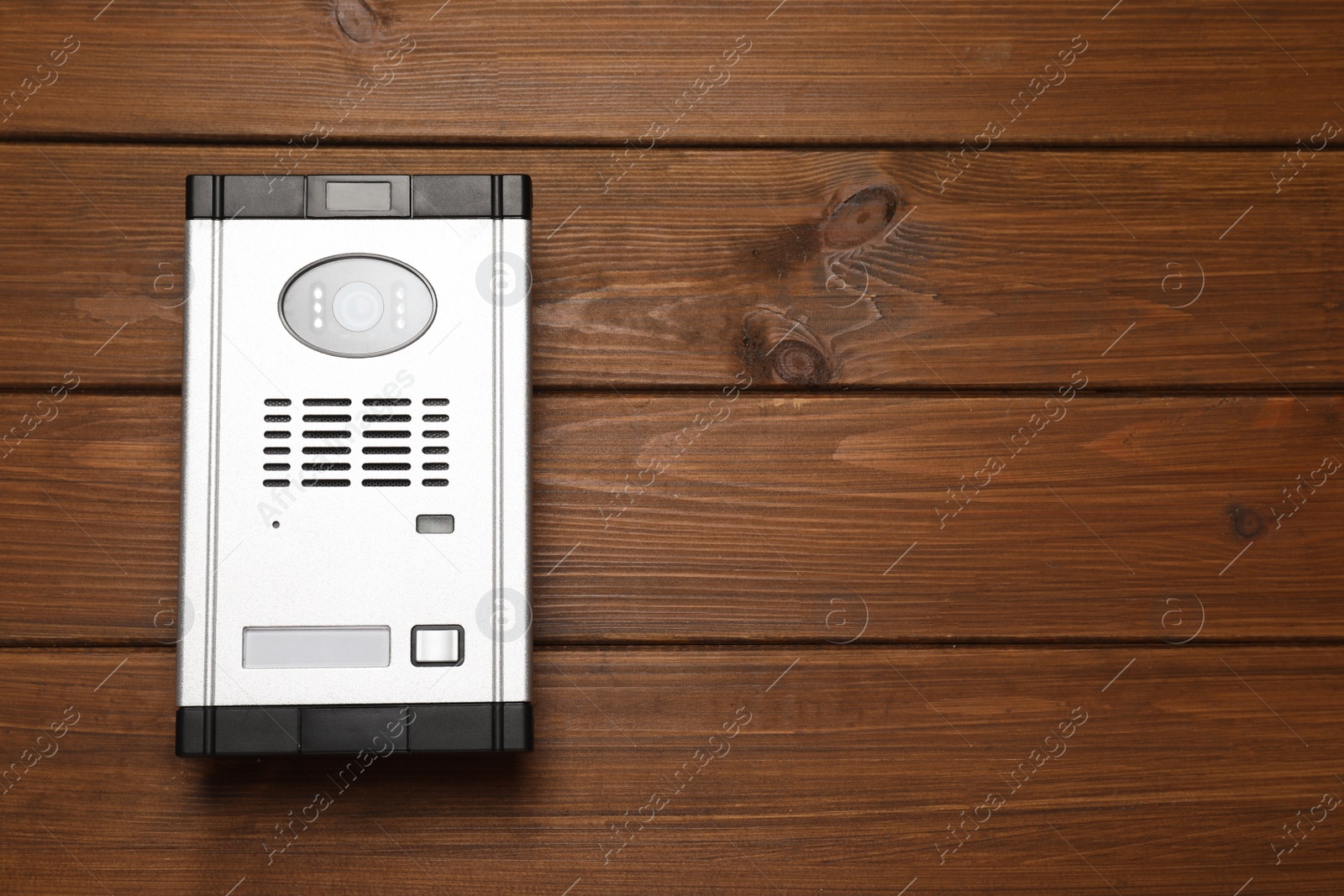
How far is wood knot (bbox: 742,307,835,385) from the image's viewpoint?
0.60m

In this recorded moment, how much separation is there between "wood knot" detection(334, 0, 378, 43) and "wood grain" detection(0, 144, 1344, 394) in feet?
0.27

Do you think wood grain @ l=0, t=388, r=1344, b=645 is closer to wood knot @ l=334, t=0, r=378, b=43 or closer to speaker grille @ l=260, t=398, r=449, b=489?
speaker grille @ l=260, t=398, r=449, b=489

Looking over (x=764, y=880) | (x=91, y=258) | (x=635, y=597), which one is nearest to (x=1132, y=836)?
(x=764, y=880)

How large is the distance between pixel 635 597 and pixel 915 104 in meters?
0.37

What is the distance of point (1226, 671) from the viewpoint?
59cm

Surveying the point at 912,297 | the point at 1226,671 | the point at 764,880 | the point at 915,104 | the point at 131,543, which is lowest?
the point at 764,880

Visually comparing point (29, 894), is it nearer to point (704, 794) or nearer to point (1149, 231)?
point (704, 794)

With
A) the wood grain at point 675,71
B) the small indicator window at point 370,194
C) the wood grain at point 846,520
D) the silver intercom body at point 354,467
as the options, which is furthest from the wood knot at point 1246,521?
the small indicator window at point 370,194

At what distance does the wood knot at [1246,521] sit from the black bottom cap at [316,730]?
19.6 inches

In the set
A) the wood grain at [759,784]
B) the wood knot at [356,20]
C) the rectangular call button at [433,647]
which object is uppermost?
the wood knot at [356,20]

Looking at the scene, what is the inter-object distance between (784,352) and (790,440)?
6cm

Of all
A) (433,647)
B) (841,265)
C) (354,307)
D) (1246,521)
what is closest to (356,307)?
(354,307)

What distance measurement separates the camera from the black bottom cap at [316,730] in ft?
1.72

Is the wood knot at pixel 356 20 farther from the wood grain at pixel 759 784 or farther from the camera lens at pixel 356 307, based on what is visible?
the wood grain at pixel 759 784
